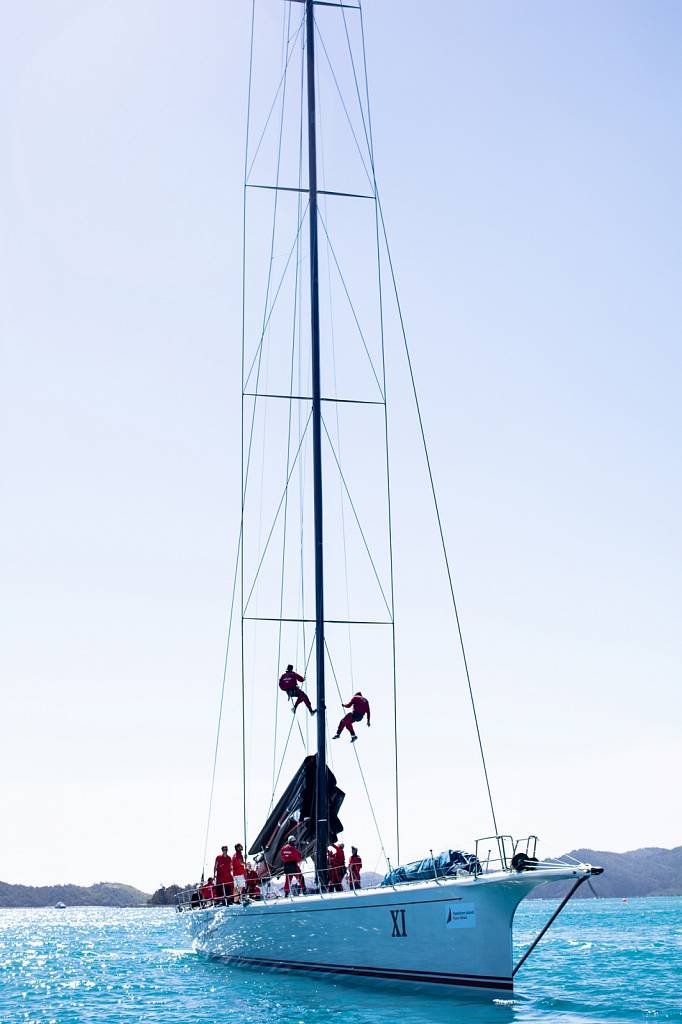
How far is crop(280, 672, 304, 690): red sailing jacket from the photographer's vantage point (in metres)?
23.7

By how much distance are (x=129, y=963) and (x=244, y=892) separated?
1434cm

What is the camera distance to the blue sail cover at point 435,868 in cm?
1853

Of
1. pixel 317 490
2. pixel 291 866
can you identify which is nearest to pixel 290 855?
pixel 291 866

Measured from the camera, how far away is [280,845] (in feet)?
78.9

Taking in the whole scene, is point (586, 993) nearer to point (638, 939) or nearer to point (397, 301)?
point (397, 301)

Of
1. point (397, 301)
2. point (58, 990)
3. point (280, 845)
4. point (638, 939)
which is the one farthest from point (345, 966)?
point (638, 939)

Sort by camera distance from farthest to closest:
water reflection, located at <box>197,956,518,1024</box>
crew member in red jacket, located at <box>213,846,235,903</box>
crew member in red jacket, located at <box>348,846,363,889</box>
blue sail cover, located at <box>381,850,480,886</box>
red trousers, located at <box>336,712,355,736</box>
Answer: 1. crew member in red jacket, located at <box>213,846,235,903</box>
2. red trousers, located at <box>336,712,355,736</box>
3. crew member in red jacket, located at <box>348,846,363,889</box>
4. blue sail cover, located at <box>381,850,480,886</box>
5. water reflection, located at <box>197,956,518,1024</box>

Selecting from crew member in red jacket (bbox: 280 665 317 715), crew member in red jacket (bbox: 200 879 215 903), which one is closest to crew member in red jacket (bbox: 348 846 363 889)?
crew member in red jacket (bbox: 280 665 317 715)

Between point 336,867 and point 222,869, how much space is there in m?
5.79

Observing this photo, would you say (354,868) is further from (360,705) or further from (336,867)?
(360,705)

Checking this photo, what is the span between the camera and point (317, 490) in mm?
24125

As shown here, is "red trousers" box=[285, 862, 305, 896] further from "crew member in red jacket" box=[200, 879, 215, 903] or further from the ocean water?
"crew member in red jacket" box=[200, 879, 215, 903]

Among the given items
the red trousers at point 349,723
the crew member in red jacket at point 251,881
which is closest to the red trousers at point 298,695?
the red trousers at point 349,723

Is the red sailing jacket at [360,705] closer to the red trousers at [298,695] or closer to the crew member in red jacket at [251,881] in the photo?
the red trousers at [298,695]
